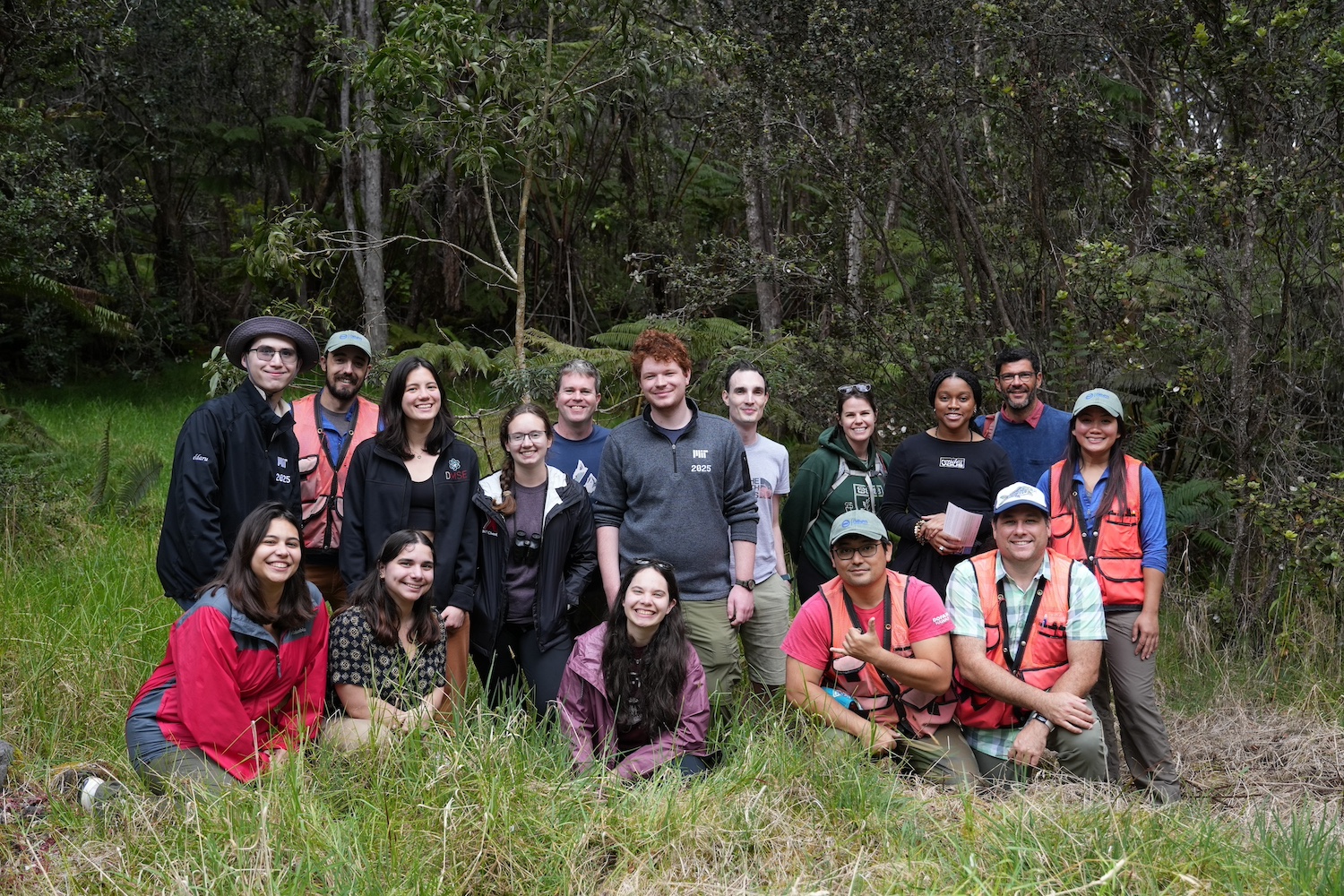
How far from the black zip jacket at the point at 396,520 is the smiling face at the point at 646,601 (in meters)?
0.73

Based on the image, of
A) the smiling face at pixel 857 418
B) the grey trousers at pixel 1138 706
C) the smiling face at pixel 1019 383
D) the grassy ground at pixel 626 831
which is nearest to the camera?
the grassy ground at pixel 626 831

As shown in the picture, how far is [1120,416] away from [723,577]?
1.88m

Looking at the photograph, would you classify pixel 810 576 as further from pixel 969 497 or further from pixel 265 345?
pixel 265 345

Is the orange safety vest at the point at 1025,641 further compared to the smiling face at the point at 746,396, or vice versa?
the smiling face at the point at 746,396

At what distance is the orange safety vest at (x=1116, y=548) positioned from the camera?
186 inches

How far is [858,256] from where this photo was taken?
32.0ft

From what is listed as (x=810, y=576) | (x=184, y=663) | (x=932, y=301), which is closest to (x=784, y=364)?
(x=932, y=301)

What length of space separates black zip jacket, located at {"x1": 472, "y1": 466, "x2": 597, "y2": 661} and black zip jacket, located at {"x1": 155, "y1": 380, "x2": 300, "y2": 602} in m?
0.87

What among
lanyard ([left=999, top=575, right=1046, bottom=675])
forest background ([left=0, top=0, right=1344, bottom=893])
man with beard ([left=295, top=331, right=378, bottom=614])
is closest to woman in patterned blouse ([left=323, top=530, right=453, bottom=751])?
forest background ([left=0, top=0, right=1344, bottom=893])

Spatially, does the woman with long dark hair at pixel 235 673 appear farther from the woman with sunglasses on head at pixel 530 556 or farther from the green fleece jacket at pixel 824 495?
the green fleece jacket at pixel 824 495

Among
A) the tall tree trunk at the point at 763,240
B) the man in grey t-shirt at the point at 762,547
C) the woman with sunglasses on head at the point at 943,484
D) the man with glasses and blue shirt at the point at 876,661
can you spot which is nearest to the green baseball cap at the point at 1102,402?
the woman with sunglasses on head at the point at 943,484

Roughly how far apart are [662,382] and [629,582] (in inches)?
33.7

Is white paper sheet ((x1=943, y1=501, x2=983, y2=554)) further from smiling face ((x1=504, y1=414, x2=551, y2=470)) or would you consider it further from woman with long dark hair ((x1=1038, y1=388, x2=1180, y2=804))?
smiling face ((x1=504, y1=414, x2=551, y2=470))

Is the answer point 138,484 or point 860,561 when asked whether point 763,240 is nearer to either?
point 138,484
